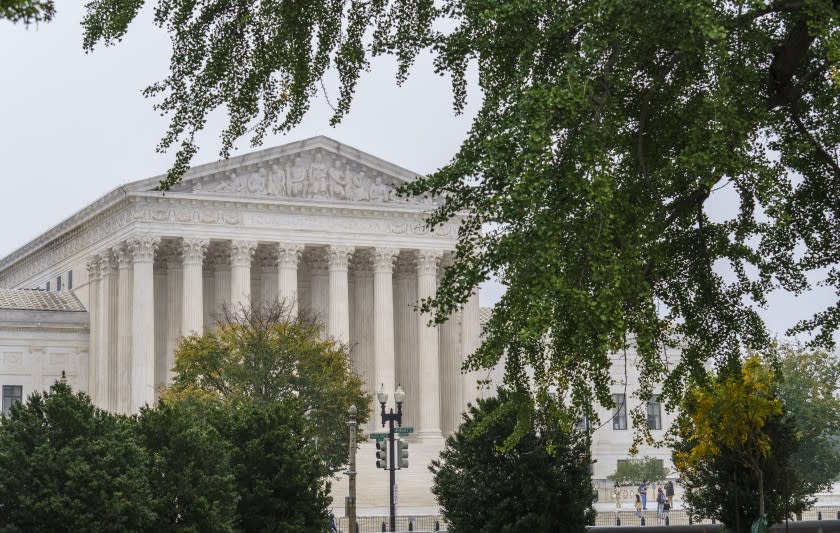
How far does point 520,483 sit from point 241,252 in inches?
1935

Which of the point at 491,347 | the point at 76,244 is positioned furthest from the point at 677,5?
the point at 76,244

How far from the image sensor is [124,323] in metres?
75.2

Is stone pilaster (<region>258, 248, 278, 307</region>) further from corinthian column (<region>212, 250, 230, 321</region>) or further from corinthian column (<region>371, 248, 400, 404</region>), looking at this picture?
corinthian column (<region>371, 248, 400, 404</region>)

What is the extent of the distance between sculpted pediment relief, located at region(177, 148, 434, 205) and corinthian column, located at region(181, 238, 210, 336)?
3082 mm

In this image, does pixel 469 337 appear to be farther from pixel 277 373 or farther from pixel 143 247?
pixel 277 373

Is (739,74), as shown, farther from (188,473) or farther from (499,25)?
(188,473)

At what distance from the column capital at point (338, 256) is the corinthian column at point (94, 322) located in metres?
13.1

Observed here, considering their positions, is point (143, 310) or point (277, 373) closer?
point (277, 373)

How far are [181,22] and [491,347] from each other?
441 centimetres

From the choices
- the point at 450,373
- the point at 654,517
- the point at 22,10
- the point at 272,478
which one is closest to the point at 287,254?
the point at 450,373

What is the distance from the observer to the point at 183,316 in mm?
74000

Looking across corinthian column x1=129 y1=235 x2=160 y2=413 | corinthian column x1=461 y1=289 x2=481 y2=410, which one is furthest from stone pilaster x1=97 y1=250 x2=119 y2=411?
corinthian column x1=461 y1=289 x2=481 y2=410

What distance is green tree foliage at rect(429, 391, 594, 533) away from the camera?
92.9 ft

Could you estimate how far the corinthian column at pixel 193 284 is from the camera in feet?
243
